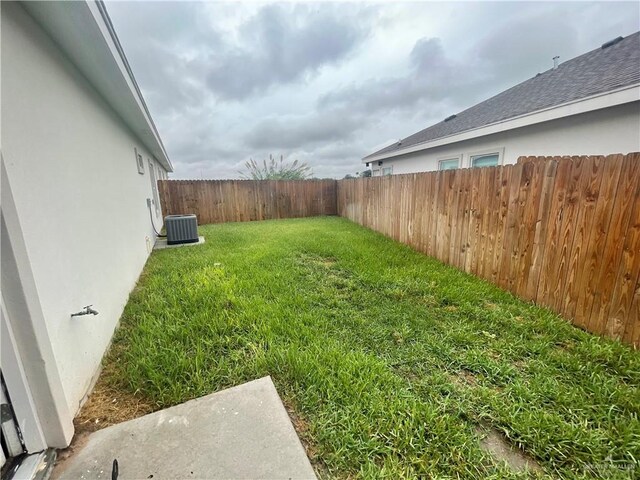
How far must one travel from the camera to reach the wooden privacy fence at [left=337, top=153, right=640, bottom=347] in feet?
7.07

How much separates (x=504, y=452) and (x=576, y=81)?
24.4 feet

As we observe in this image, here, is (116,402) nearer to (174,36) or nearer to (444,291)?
(444,291)

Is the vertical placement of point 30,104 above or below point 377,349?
above

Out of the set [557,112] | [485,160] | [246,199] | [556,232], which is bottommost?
[556,232]

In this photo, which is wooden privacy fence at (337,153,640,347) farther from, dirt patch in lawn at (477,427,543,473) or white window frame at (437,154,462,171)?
white window frame at (437,154,462,171)

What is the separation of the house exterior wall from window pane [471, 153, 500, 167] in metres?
0.14

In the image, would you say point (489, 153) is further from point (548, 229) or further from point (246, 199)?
point (246, 199)

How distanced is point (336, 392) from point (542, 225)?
113 inches

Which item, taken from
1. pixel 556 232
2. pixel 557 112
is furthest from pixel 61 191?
pixel 557 112

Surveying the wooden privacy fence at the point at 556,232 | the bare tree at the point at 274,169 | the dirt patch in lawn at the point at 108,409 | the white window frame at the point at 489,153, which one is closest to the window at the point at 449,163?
the white window frame at the point at 489,153

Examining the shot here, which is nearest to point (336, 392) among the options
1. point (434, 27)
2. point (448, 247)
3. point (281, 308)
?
point (281, 308)

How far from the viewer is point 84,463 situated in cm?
123

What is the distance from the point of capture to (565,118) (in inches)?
189

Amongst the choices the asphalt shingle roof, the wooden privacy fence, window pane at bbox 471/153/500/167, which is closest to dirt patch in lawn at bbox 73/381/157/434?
the wooden privacy fence
